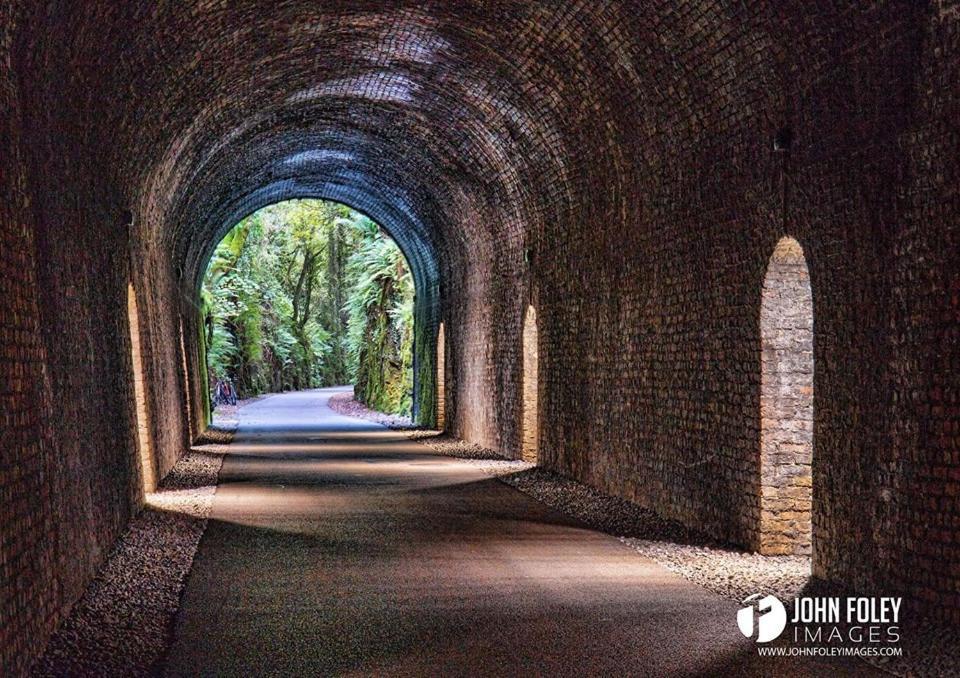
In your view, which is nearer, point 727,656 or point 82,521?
point 727,656

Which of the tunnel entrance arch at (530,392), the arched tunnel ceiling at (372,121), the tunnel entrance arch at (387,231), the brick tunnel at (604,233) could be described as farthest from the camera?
the tunnel entrance arch at (387,231)

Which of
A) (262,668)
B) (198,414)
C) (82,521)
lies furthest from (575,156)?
(198,414)

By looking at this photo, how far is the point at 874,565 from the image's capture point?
7.57m

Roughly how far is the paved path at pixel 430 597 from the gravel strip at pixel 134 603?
14 centimetres

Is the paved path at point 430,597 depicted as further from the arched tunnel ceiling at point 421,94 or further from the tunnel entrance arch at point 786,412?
the arched tunnel ceiling at point 421,94

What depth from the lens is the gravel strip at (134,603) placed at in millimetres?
6109

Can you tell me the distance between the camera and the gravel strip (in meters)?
6.11

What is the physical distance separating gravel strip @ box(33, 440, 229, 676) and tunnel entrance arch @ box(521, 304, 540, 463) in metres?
7.04

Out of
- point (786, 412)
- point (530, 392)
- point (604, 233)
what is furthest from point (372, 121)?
point (786, 412)

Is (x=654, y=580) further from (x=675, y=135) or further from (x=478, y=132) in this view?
(x=478, y=132)

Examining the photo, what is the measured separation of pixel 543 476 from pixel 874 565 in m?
8.93

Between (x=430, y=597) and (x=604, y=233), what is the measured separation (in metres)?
7.04

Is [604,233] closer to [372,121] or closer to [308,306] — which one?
[372,121]

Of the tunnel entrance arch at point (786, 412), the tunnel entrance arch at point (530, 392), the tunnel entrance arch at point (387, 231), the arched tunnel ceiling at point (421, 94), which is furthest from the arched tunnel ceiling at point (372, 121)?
the tunnel entrance arch at point (786, 412)
